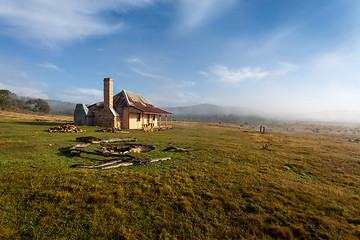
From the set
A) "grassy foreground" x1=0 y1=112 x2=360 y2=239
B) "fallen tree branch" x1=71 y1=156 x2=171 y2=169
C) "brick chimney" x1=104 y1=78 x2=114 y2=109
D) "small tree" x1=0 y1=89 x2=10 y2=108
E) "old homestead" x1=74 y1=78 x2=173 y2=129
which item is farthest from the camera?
"small tree" x1=0 y1=89 x2=10 y2=108

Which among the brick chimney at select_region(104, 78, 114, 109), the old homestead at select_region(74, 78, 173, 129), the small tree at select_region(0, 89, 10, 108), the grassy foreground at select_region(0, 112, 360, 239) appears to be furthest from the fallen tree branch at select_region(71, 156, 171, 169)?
the small tree at select_region(0, 89, 10, 108)

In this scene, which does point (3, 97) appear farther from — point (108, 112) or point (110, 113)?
point (110, 113)

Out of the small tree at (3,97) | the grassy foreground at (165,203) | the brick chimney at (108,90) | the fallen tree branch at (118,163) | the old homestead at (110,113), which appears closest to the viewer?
the grassy foreground at (165,203)

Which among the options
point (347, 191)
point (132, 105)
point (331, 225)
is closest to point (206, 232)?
point (331, 225)

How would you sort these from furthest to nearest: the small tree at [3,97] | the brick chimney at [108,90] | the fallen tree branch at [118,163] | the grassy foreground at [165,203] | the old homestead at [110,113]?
the small tree at [3,97] → the old homestead at [110,113] → the brick chimney at [108,90] → the fallen tree branch at [118,163] → the grassy foreground at [165,203]

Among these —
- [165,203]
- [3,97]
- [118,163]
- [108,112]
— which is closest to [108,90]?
[108,112]

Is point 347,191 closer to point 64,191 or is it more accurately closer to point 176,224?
point 176,224

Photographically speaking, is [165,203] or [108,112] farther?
[108,112]

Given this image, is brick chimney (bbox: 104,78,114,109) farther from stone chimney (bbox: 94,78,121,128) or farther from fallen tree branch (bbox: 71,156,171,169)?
fallen tree branch (bbox: 71,156,171,169)

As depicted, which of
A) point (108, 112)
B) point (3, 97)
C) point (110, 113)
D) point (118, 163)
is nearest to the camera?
point (118, 163)

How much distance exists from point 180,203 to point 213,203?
1020 millimetres

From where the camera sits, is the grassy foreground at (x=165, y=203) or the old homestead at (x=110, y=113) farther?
the old homestead at (x=110, y=113)

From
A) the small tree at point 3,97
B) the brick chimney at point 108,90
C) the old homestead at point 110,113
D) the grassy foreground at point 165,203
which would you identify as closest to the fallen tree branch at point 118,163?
the grassy foreground at point 165,203

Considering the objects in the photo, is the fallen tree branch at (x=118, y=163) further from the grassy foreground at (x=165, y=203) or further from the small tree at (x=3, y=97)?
the small tree at (x=3, y=97)
